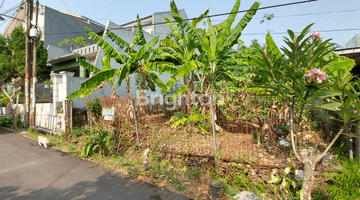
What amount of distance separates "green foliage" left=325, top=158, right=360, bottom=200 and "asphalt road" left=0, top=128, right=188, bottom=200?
2.57 metres

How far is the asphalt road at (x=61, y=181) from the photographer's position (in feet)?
12.3

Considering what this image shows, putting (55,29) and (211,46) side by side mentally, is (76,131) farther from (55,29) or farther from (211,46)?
(55,29)

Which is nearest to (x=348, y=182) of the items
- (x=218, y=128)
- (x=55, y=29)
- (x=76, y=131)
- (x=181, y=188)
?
(x=181, y=188)

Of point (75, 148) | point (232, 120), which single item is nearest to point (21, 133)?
point (75, 148)

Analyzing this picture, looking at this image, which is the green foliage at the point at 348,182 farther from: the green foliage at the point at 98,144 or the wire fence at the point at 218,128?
the green foliage at the point at 98,144

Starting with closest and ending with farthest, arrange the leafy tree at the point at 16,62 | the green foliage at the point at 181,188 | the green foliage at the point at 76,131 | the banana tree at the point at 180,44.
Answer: the green foliage at the point at 181,188, the banana tree at the point at 180,44, the green foliage at the point at 76,131, the leafy tree at the point at 16,62

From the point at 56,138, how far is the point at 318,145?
1005 cm

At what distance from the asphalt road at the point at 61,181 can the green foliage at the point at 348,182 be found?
2575mm

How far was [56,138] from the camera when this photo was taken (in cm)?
856

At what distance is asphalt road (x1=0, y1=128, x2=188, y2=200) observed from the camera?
3.76m

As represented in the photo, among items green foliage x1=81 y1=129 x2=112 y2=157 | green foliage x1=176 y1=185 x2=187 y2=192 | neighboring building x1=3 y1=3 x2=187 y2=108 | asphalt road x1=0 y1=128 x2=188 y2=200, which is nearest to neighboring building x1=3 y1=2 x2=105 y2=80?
neighboring building x1=3 y1=3 x2=187 y2=108

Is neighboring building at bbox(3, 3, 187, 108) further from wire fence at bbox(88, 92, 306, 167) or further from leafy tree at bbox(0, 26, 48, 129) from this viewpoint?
wire fence at bbox(88, 92, 306, 167)

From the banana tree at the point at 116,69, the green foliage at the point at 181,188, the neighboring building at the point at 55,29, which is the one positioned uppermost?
the neighboring building at the point at 55,29

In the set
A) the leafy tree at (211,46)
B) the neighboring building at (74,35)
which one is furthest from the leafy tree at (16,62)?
the leafy tree at (211,46)
